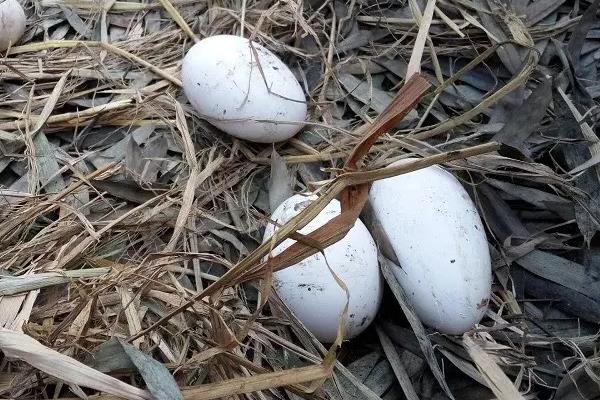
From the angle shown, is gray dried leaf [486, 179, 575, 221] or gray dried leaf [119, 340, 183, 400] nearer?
gray dried leaf [119, 340, 183, 400]

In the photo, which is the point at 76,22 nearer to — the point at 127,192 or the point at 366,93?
the point at 127,192

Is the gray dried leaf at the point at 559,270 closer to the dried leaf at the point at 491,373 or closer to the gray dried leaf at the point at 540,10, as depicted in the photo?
the dried leaf at the point at 491,373

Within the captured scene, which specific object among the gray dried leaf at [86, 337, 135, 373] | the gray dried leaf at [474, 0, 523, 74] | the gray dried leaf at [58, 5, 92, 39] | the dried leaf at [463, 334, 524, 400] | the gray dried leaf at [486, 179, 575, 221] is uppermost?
the gray dried leaf at [474, 0, 523, 74]

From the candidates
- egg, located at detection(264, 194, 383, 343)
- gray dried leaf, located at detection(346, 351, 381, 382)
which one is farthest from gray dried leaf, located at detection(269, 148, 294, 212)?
gray dried leaf, located at detection(346, 351, 381, 382)

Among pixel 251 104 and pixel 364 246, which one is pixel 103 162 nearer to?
pixel 251 104

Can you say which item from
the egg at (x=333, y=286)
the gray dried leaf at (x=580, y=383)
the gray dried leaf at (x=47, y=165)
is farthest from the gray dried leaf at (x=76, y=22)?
the gray dried leaf at (x=580, y=383)

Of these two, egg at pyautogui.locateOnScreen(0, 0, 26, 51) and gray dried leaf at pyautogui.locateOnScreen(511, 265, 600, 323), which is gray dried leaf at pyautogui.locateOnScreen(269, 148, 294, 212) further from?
egg at pyautogui.locateOnScreen(0, 0, 26, 51)
